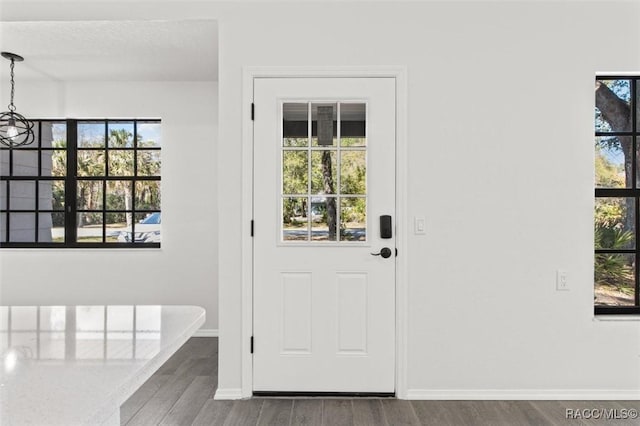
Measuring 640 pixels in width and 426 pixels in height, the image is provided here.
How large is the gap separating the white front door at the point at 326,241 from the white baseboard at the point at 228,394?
0.11 m

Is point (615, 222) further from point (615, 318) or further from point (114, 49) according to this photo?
point (114, 49)

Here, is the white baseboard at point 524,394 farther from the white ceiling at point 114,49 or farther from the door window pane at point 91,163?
the door window pane at point 91,163

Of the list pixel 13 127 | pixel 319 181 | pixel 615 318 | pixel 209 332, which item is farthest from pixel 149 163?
pixel 615 318

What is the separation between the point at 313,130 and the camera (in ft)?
8.86

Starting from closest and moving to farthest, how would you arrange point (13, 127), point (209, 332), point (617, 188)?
point (617, 188) < point (13, 127) < point (209, 332)

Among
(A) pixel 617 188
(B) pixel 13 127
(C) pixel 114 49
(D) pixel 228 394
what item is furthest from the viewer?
(B) pixel 13 127

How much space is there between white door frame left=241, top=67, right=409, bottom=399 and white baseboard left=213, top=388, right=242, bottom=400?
33 millimetres

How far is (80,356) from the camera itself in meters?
0.83

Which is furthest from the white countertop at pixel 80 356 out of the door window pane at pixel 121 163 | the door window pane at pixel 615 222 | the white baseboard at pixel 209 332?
the door window pane at pixel 121 163

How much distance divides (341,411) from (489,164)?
70.9 inches

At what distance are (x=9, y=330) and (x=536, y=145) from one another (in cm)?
282

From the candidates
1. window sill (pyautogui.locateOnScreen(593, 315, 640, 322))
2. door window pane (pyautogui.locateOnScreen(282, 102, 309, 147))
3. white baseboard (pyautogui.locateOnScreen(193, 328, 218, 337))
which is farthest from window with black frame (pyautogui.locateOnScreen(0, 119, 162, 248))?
window sill (pyautogui.locateOnScreen(593, 315, 640, 322))

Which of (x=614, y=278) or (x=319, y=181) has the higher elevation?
(x=319, y=181)

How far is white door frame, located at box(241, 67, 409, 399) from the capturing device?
8.70 ft
